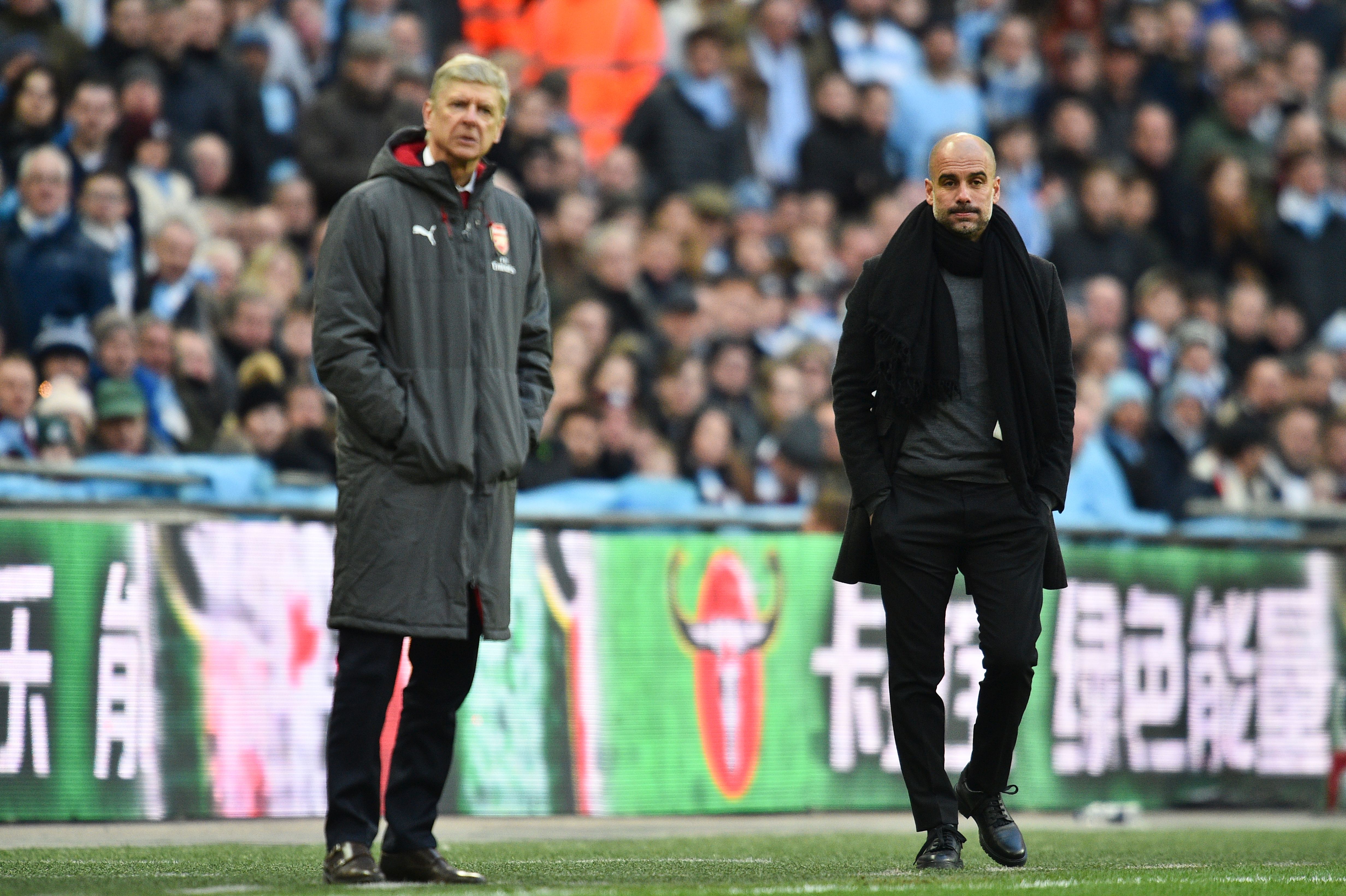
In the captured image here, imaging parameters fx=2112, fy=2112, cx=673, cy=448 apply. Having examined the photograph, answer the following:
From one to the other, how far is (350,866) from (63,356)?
5016 millimetres

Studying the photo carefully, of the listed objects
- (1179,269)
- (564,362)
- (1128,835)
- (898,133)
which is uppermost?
(898,133)

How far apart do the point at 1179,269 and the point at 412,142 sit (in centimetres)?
1098

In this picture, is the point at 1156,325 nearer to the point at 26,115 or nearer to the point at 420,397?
the point at 26,115

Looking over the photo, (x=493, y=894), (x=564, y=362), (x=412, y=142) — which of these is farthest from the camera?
(x=564, y=362)

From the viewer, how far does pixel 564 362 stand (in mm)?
11789

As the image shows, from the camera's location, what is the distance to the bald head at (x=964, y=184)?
6.55 metres

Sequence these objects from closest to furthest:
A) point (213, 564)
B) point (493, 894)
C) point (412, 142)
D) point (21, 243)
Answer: point (493, 894) < point (412, 142) < point (213, 564) < point (21, 243)

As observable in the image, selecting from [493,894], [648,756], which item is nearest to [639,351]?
[648,756]

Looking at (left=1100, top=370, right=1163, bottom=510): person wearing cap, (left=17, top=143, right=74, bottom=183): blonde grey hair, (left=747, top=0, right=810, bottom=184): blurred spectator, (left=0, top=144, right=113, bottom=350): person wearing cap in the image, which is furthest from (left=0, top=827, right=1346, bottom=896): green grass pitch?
(left=747, top=0, right=810, bottom=184): blurred spectator

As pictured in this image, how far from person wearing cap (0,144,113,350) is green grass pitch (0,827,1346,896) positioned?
3454 millimetres

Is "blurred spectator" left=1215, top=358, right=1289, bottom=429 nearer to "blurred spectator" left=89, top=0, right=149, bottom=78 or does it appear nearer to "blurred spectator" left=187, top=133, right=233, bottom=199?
"blurred spectator" left=187, top=133, right=233, bottom=199

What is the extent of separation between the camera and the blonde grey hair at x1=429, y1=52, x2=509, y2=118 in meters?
6.12

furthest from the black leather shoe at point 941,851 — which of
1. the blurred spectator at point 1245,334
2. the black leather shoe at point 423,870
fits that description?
the blurred spectator at point 1245,334

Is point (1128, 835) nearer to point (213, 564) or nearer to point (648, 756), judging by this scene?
point (648, 756)
